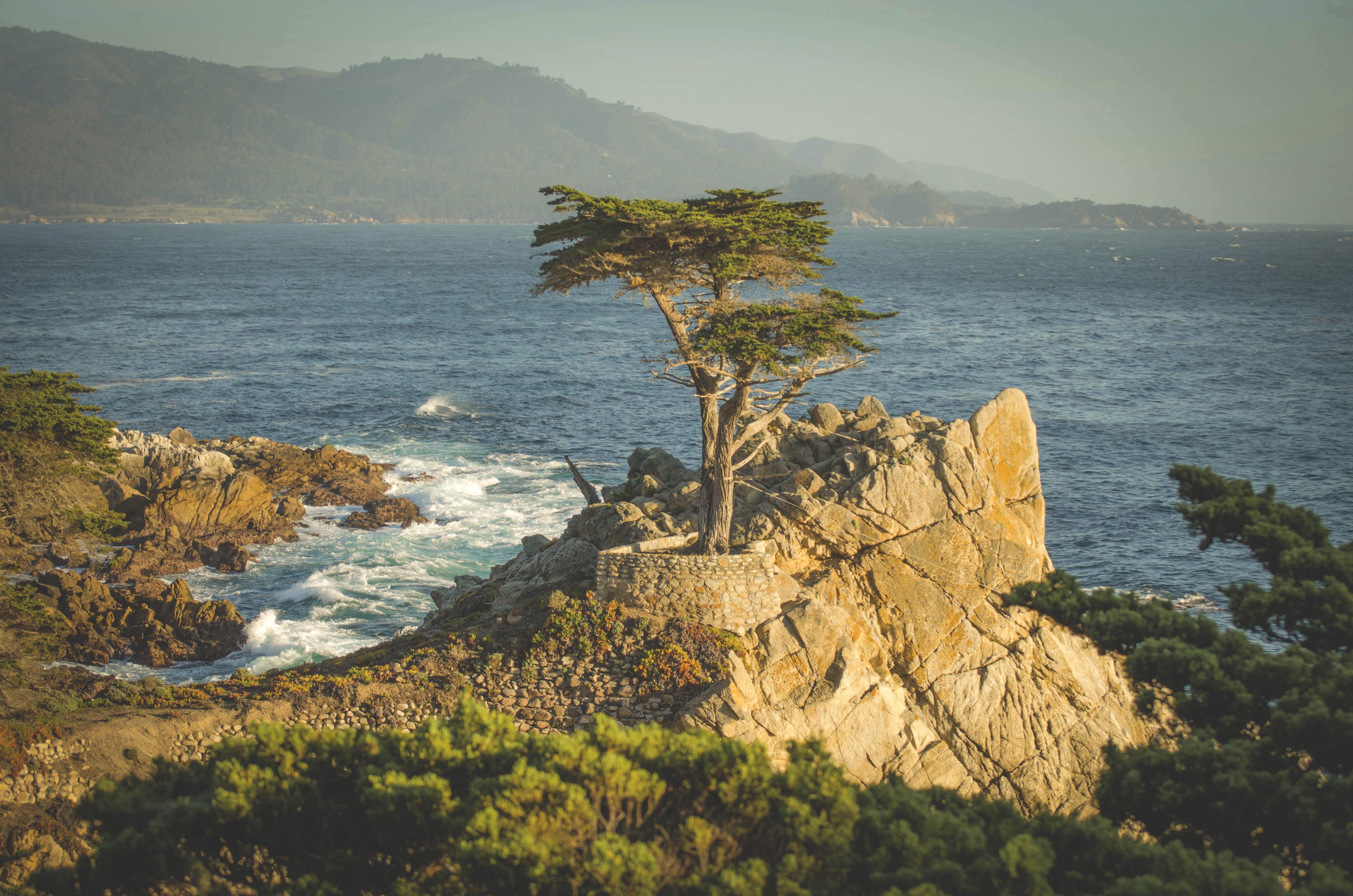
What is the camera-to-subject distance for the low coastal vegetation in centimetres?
1095

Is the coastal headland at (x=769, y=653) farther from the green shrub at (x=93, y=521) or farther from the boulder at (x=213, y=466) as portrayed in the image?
the boulder at (x=213, y=466)

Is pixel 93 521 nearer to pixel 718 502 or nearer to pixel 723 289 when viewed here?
pixel 718 502

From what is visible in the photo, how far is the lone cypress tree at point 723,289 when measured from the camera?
20859 millimetres

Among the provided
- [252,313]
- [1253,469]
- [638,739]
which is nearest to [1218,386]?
[1253,469]

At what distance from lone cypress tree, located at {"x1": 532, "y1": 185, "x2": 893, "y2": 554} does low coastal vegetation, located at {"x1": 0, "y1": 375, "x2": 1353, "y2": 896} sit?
7696 mm

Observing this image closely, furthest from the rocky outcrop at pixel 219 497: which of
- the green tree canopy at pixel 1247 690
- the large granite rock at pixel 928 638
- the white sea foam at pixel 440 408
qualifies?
the green tree canopy at pixel 1247 690

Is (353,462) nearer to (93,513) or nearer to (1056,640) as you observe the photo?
(93,513)

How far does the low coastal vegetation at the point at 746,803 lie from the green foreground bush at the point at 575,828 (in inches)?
1.3

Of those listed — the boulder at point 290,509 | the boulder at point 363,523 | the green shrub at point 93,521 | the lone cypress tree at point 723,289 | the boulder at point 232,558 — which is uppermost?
the lone cypress tree at point 723,289

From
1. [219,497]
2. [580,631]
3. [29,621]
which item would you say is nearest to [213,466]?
[219,497]

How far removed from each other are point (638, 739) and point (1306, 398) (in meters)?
64.3

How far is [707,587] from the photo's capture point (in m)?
20.7

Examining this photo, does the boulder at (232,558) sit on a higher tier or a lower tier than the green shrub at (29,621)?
lower

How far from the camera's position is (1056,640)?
21.9 m
